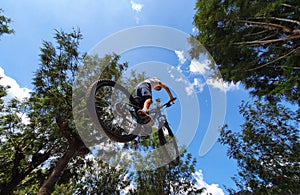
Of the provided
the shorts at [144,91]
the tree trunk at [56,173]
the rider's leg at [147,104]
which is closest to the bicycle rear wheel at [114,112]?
the shorts at [144,91]

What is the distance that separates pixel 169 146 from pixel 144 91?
5.63 feet

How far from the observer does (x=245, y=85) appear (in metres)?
6.72

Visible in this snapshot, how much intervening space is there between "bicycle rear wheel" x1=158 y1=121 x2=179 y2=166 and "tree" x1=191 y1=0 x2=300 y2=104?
3128 millimetres

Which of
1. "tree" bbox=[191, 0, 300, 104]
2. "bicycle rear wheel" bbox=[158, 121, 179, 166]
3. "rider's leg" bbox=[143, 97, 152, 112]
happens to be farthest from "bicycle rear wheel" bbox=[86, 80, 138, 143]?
"tree" bbox=[191, 0, 300, 104]

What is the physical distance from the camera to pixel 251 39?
5.83 m

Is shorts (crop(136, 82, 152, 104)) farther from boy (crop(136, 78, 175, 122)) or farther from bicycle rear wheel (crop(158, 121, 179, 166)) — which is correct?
bicycle rear wheel (crop(158, 121, 179, 166))

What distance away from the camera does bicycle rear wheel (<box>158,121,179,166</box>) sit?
396 centimetres

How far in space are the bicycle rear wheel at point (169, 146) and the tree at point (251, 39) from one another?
3.13 m

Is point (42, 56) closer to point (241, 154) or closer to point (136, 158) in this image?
point (136, 158)

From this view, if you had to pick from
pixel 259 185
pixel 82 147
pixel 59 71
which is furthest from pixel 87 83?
pixel 259 185

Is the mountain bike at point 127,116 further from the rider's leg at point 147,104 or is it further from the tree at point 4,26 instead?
the tree at point 4,26

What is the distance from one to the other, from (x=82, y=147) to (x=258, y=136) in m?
7.65

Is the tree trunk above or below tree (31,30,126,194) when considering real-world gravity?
below

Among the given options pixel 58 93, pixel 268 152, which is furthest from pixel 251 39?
pixel 58 93
